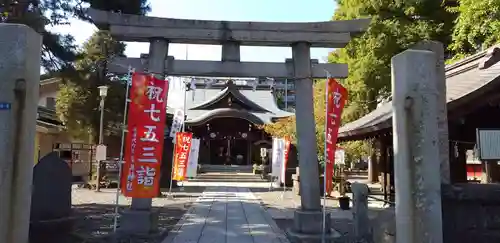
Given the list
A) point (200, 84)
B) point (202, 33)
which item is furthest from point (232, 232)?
point (200, 84)

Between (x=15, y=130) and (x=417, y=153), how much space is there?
186 inches

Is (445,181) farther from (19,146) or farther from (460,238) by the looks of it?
(19,146)

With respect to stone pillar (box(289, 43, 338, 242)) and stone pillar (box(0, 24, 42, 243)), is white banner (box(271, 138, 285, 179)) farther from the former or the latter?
stone pillar (box(0, 24, 42, 243))

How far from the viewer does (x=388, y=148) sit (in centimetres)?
1446

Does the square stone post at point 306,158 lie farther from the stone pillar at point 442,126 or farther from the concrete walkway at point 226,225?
the stone pillar at point 442,126

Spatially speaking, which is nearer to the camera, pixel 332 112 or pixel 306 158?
pixel 332 112

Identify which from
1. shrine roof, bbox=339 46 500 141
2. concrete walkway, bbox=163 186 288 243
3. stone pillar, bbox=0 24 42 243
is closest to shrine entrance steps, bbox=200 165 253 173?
concrete walkway, bbox=163 186 288 243

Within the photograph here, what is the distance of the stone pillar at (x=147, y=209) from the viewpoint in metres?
9.17

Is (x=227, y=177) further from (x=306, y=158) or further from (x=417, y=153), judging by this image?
(x=417, y=153)

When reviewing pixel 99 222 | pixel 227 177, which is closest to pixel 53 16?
pixel 99 222

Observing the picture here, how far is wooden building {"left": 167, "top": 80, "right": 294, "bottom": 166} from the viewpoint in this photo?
3578 centimetres

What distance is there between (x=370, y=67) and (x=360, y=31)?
34.8 feet

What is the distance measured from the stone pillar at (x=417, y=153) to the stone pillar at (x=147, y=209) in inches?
225

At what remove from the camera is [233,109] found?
118 ft
